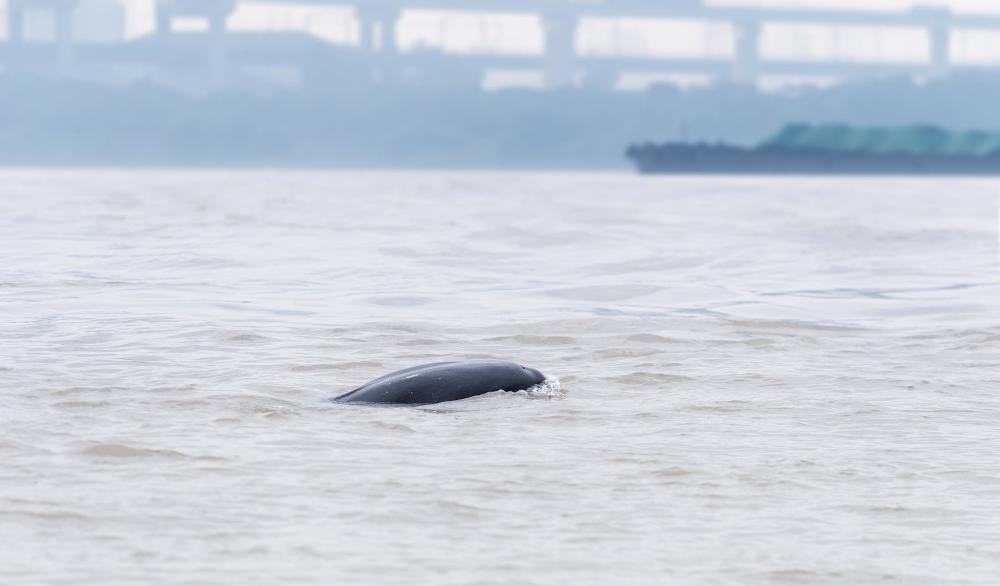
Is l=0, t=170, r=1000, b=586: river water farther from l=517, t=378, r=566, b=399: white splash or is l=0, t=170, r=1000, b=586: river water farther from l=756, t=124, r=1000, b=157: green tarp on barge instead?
l=756, t=124, r=1000, b=157: green tarp on barge

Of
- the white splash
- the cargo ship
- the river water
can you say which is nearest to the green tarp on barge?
the cargo ship

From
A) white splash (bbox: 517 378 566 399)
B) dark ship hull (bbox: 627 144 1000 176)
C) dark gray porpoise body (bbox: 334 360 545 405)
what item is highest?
dark gray porpoise body (bbox: 334 360 545 405)

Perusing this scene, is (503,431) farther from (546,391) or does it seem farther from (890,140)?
(890,140)

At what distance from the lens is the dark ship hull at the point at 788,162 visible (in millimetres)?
166750

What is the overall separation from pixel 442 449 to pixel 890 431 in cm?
322

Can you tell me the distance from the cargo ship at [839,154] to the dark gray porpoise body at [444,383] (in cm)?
15304

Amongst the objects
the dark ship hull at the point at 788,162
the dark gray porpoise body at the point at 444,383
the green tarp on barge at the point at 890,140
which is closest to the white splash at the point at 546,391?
the dark gray porpoise body at the point at 444,383

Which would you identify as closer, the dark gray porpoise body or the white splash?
the dark gray porpoise body

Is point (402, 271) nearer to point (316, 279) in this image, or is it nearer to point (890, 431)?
point (316, 279)

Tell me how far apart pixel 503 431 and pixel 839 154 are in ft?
565

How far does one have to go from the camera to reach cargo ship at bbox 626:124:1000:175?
167375mm

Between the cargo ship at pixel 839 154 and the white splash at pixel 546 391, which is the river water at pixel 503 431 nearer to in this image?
the white splash at pixel 546 391

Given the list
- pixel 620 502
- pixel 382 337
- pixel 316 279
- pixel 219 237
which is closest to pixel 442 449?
pixel 620 502

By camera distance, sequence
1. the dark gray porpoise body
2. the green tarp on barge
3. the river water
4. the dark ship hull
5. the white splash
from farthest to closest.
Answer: the green tarp on barge, the dark ship hull, the white splash, the dark gray porpoise body, the river water
